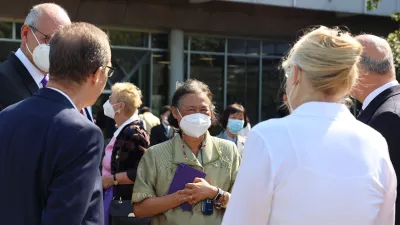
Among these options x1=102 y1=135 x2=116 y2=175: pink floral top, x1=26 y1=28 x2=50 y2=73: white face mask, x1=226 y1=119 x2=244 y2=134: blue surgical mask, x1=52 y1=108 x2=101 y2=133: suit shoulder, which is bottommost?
x1=226 y1=119 x2=244 y2=134: blue surgical mask

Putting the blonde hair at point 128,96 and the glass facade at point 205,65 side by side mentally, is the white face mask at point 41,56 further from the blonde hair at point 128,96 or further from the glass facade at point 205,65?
the glass facade at point 205,65

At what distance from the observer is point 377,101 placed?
334 cm

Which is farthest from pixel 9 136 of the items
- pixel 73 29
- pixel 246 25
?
pixel 246 25

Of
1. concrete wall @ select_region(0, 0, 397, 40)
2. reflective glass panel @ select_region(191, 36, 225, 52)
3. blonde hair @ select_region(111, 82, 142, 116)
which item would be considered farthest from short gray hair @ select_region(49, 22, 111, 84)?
reflective glass panel @ select_region(191, 36, 225, 52)

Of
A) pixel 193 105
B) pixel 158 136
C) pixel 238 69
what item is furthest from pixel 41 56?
pixel 238 69

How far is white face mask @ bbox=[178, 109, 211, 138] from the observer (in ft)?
13.2

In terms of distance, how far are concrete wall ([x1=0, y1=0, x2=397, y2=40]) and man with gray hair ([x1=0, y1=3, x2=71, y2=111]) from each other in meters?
11.0

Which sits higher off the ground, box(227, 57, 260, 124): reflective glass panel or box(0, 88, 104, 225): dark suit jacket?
box(0, 88, 104, 225): dark suit jacket

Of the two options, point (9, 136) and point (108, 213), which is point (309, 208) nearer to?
point (9, 136)

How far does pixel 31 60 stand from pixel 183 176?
1.29 meters

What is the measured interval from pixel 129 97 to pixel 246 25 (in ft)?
37.6

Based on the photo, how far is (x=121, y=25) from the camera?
15281mm

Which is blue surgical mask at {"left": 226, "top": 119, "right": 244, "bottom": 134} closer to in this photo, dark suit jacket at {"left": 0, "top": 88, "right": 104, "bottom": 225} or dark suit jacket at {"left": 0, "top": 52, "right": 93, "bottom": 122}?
dark suit jacket at {"left": 0, "top": 52, "right": 93, "bottom": 122}

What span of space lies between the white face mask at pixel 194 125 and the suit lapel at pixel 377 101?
1.20 metres
